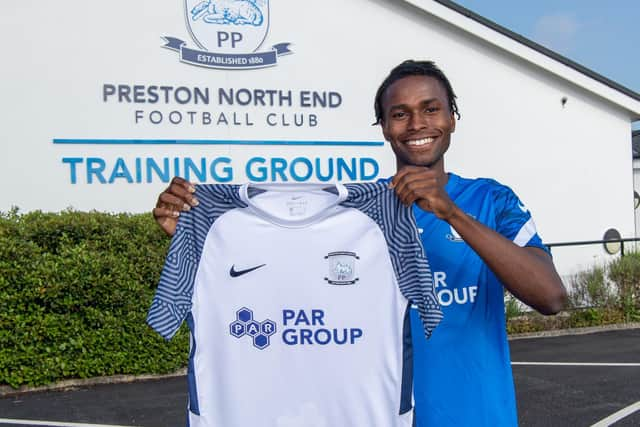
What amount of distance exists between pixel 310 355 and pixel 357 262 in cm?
38

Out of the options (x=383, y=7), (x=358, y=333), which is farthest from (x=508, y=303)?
(x=358, y=333)

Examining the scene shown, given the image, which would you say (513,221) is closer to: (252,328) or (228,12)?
(252,328)

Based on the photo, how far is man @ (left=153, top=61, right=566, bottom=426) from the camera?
2150mm

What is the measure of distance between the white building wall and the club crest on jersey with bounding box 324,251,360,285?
8381mm

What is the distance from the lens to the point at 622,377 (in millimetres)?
7605

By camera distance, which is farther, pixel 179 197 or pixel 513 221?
pixel 179 197

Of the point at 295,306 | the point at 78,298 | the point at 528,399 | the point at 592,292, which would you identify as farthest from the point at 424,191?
the point at 592,292

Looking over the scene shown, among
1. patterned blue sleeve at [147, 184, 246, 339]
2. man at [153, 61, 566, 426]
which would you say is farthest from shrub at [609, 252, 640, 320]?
patterned blue sleeve at [147, 184, 246, 339]

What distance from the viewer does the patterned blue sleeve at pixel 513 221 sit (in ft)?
A: 7.45

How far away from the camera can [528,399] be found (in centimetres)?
668

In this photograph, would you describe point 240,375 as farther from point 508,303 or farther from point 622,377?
point 508,303

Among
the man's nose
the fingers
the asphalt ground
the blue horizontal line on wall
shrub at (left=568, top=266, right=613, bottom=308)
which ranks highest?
the blue horizontal line on wall

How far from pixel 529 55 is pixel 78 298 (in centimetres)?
882

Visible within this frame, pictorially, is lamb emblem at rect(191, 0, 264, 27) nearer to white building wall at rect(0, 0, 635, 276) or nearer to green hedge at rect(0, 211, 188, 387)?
white building wall at rect(0, 0, 635, 276)
